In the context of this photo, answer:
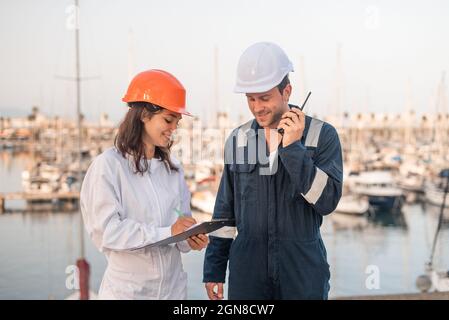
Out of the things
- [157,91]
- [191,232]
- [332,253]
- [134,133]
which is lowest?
[332,253]

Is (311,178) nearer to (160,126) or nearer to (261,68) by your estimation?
(261,68)

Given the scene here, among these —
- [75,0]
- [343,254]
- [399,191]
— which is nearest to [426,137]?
[399,191]

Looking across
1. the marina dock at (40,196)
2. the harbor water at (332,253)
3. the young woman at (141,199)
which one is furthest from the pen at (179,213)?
the marina dock at (40,196)

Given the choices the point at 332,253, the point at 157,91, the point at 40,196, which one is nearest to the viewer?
the point at 157,91

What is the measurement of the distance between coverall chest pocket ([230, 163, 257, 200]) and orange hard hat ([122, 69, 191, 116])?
35cm

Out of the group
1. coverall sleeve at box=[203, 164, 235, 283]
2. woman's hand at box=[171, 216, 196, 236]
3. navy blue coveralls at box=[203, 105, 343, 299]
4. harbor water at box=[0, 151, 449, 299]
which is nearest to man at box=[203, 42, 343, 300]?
navy blue coveralls at box=[203, 105, 343, 299]

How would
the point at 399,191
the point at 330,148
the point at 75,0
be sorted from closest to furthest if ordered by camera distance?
1. the point at 330,148
2. the point at 75,0
3. the point at 399,191

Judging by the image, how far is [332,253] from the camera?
2003 centimetres

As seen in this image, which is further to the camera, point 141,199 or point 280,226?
point 280,226

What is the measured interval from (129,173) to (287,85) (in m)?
0.75

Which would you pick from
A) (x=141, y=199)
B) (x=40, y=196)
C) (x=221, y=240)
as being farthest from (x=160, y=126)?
(x=40, y=196)

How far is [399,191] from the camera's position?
27.7m

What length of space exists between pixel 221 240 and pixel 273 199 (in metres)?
0.38

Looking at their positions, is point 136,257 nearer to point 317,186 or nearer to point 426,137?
point 317,186
